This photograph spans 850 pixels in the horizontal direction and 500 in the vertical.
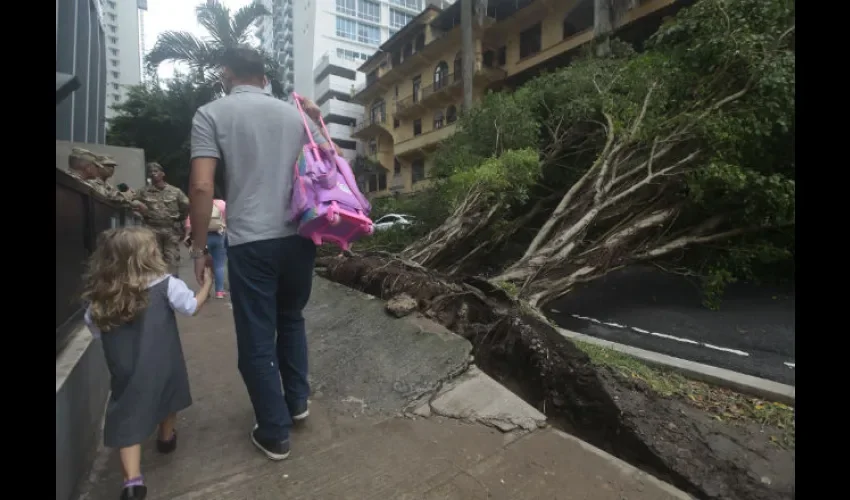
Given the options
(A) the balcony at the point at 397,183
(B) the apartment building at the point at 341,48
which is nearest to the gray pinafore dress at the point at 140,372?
(A) the balcony at the point at 397,183

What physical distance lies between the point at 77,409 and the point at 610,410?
2.42m

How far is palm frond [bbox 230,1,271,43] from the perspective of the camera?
56.1ft

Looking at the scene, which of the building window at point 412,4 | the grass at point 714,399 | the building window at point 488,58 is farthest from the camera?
the building window at point 412,4

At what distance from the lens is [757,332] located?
4.41 meters

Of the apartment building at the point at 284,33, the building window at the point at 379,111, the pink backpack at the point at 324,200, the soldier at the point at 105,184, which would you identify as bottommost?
the pink backpack at the point at 324,200

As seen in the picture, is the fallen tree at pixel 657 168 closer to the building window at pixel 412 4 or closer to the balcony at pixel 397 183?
the balcony at pixel 397 183

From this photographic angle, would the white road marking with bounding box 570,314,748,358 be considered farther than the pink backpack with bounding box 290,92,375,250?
Yes

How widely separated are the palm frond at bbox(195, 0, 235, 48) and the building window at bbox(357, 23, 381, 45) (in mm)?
25427

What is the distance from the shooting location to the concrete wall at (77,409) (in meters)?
1.52

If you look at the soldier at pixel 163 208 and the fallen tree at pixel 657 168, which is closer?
the fallen tree at pixel 657 168

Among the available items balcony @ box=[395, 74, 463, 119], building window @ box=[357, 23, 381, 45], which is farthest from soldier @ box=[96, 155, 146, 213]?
building window @ box=[357, 23, 381, 45]

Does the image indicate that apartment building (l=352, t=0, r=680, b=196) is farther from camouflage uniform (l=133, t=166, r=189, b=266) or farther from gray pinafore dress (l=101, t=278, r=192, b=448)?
gray pinafore dress (l=101, t=278, r=192, b=448)

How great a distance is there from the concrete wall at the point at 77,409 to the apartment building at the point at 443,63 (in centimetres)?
1298

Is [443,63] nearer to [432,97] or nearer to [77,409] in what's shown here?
[432,97]
